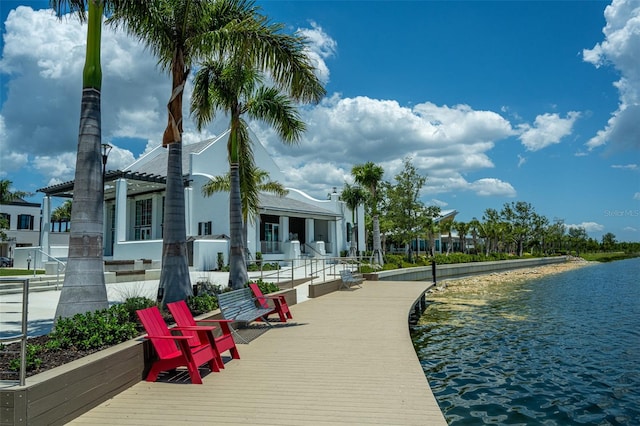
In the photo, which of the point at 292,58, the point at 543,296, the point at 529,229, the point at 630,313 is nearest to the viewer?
the point at 292,58

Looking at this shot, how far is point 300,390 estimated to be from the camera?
5477 mm

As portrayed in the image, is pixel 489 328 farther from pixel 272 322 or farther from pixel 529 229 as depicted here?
pixel 529 229

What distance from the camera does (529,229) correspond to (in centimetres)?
7894

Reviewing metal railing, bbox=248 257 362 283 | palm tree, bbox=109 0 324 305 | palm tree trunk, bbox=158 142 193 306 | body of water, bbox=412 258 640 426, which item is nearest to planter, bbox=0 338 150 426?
palm tree trunk, bbox=158 142 193 306

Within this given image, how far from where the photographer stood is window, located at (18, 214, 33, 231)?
51.3 metres

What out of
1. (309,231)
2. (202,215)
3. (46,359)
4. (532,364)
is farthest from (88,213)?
(309,231)

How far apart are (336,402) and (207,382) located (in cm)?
181

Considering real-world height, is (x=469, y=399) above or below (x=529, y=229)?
below

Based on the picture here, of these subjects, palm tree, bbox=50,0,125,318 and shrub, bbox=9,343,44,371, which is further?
palm tree, bbox=50,0,125,318

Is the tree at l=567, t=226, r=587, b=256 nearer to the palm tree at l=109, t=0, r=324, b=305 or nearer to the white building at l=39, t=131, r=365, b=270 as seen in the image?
the white building at l=39, t=131, r=365, b=270

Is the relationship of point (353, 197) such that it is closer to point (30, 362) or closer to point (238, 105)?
point (238, 105)

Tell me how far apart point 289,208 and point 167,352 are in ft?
90.8

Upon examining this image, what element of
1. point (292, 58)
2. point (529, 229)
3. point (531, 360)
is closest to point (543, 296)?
point (531, 360)

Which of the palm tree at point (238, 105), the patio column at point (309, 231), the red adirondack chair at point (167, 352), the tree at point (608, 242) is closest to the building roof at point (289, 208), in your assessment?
the patio column at point (309, 231)
